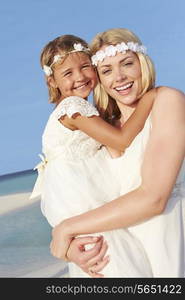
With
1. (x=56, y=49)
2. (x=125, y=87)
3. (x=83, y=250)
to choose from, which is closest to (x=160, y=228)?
(x=83, y=250)

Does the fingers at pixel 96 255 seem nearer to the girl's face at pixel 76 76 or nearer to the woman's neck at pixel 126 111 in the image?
the woman's neck at pixel 126 111

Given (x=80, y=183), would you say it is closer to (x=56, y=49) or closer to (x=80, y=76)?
(x=80, y=76)

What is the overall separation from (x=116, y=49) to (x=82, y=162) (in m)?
0.38

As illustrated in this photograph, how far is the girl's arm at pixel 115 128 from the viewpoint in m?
2.02

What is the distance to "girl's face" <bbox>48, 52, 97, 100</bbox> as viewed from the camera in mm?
2332

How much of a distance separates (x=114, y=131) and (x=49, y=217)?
0.36 meters

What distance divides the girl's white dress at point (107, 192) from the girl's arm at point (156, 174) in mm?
61

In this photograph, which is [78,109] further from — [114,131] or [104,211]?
[104,211]

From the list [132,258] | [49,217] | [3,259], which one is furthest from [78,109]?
[3,259]

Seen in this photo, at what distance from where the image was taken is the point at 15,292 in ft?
7.91

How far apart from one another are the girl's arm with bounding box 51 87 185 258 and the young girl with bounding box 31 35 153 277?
0.08 meters

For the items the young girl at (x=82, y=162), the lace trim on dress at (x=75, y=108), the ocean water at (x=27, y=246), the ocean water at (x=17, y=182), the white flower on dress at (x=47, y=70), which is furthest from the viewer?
the ocean water at (x=17, y=182)

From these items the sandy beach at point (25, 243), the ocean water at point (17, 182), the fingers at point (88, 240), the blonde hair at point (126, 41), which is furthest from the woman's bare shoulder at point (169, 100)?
the ocean water at point (17, 182)

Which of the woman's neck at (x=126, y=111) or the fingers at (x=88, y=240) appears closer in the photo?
the fingers at (x=88, y=240)
